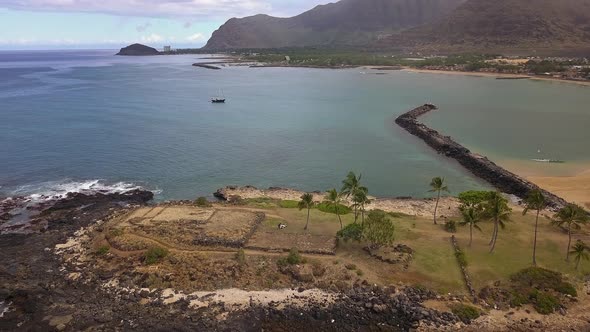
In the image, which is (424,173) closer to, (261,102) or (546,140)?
(546,140)

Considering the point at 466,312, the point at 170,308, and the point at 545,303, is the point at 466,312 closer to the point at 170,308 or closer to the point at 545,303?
the point at 545,303

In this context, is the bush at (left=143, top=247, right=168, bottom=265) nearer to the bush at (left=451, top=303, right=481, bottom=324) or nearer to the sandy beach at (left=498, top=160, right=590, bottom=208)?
the bush at (left=451, top=303, right=481, bottom=324)

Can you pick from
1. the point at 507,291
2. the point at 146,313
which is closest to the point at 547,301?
the point at 507,291

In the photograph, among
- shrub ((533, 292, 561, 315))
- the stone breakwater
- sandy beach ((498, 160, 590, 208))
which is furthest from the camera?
sandy beach ((498, 160, 590, 208))

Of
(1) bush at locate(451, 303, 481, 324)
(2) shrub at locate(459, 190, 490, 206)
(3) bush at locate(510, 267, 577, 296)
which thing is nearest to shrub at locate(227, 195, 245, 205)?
(2) shrub at locate(459, 190, 490, 206)

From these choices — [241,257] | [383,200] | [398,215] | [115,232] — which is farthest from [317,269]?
[383,200]

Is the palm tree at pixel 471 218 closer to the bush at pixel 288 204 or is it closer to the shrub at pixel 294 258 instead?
the shrub at pixel 294 258

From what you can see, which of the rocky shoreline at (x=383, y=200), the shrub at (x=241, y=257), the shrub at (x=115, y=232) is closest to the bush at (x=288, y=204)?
the rocky shoreline at (x=383, y=200)
